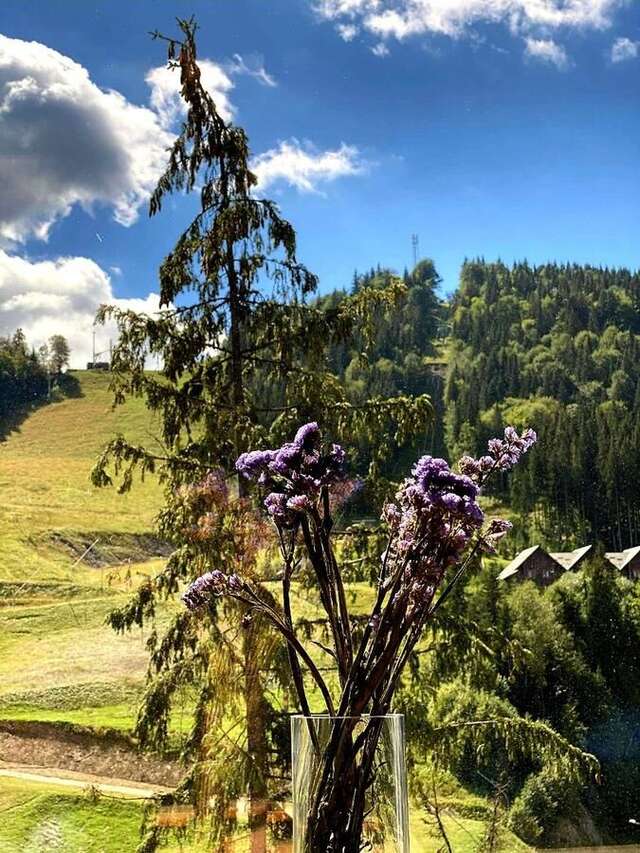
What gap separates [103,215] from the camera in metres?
9.42

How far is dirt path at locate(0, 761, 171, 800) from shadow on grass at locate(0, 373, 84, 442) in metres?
31.4

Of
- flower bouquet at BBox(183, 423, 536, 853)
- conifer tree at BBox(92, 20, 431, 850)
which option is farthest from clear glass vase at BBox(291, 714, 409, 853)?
conifer tree at BBox(92, 20, 431, 850)

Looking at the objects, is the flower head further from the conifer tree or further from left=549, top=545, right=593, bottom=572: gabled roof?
left=549, top=545, right=593, bottom=572: gabled roof

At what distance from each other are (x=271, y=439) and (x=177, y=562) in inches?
29.6

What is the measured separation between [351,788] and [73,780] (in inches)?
187

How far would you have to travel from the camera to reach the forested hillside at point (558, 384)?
3397cm

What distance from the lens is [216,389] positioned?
14.6ft

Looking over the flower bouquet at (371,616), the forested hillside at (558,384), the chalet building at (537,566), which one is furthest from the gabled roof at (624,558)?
the flower bouquet at (371,616)

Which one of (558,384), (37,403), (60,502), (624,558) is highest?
(558,384)

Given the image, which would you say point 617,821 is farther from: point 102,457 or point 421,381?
point 421,381

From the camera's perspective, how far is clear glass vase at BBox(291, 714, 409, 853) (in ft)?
3.94

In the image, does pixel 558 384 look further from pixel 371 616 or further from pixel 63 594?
pixel 371 616

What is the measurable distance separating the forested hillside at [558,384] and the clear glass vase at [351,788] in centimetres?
2685

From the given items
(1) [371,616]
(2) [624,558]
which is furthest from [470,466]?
(2) [624,558]
